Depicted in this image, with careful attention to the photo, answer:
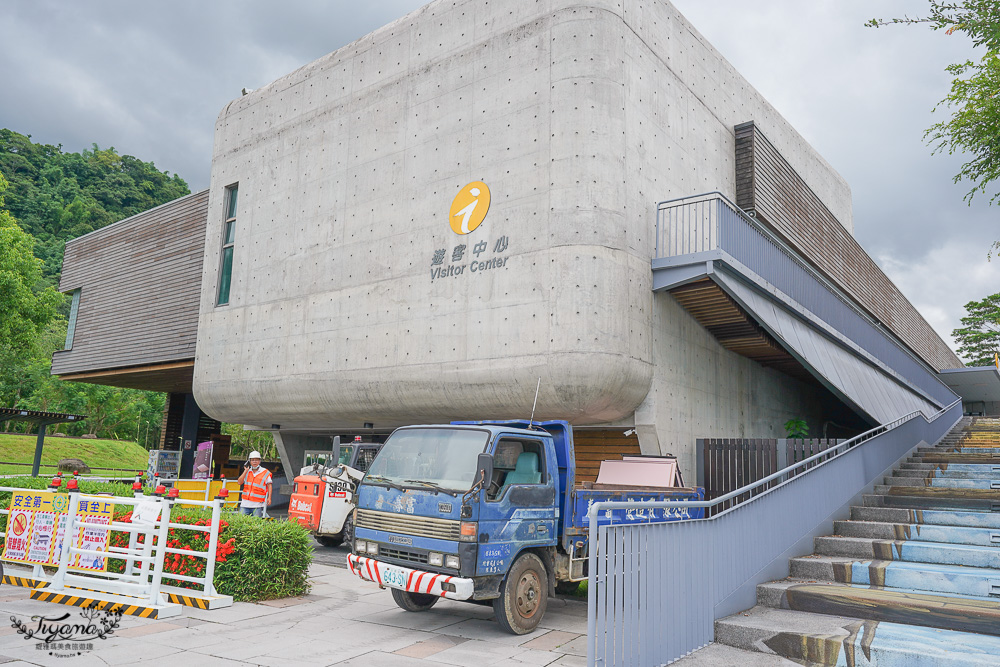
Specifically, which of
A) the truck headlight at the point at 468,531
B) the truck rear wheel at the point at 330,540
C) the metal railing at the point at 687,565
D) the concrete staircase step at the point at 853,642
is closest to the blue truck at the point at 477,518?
the truck headlight at the point at 468,531

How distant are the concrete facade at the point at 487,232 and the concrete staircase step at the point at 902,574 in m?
5.41

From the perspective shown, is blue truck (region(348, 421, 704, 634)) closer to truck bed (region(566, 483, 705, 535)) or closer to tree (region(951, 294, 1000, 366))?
truck bed (region(566, 483, 705, 535))

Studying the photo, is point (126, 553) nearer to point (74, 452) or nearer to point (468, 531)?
point (468, 531)

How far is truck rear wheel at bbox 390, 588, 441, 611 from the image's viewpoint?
835 cm

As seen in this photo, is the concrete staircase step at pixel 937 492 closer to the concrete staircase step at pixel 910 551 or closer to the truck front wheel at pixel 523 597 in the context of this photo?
the concrete staircase step at pixel 910 551

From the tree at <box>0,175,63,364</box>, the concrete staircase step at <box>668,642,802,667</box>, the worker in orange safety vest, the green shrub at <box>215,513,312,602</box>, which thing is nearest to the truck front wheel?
the concrete staircase step at <box>668,642,802,667</box>

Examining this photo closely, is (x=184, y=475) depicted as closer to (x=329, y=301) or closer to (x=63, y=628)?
(x=329, y=301)

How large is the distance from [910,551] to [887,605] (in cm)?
183

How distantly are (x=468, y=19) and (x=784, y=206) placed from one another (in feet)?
32.8

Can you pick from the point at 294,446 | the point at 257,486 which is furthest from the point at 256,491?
the point at 294,446

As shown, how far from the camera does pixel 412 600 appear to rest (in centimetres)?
840

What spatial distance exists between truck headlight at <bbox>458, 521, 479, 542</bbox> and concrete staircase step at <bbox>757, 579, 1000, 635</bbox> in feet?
9.88

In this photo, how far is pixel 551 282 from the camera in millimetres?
12977

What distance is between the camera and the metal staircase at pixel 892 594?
218 inches
